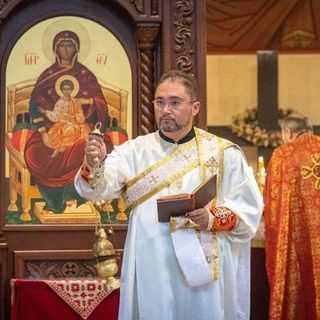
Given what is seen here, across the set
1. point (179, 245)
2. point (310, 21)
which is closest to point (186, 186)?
point (179, 245)

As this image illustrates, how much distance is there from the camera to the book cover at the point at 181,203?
287 cm

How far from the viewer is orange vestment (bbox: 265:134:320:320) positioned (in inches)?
195

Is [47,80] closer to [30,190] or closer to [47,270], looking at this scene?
→ [30,190]

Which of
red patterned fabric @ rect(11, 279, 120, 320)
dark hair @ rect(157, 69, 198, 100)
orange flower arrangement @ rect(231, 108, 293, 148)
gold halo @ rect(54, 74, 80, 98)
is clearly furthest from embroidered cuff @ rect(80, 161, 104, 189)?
orange flower arrangement @ rect(231, 108, 293, 148)

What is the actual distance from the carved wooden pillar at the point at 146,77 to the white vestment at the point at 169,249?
1601 millimetres

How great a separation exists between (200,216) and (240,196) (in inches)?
9.6

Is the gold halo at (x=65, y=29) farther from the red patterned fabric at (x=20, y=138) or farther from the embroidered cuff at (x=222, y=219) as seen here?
the embroidered cuff at (x=222, y=219)

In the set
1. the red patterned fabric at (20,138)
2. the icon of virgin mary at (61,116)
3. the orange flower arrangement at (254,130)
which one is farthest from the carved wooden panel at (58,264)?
the orange flower arrangement at (254,130)

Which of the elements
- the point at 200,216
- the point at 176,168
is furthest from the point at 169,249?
the point at 176,168

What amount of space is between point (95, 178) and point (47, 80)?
2.04 metres

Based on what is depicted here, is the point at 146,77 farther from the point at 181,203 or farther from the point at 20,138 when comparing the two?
the point at 181,203

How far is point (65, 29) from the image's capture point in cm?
492

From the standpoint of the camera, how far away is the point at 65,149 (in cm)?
488

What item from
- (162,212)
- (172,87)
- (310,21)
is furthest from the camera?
(310,21)
